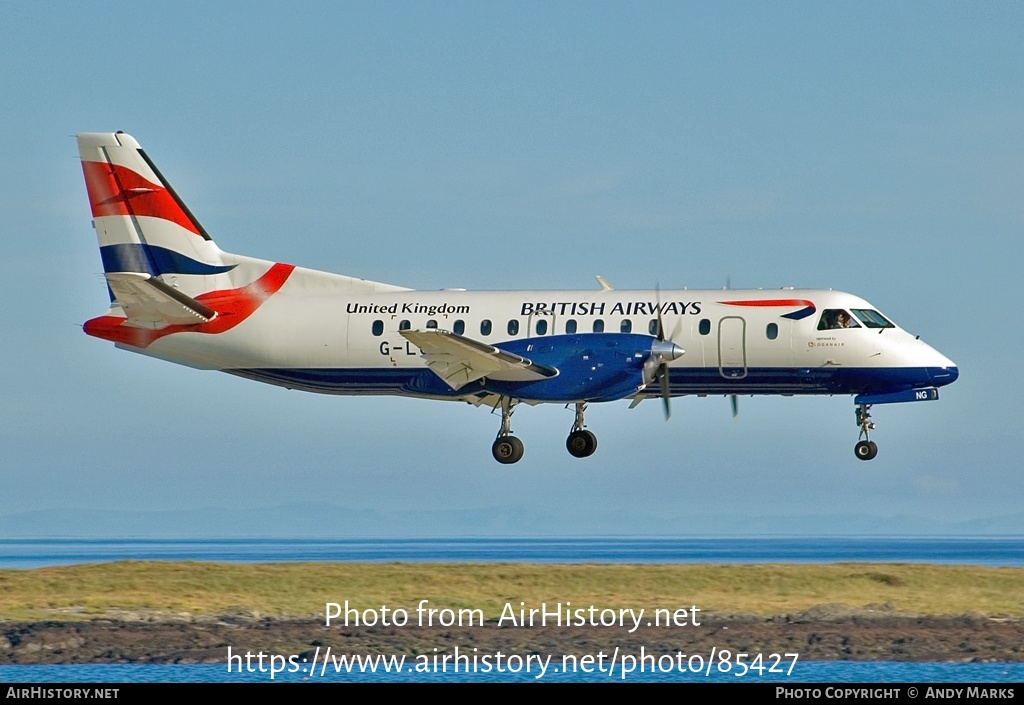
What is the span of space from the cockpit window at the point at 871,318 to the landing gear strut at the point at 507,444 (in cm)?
810

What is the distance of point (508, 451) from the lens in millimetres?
32281

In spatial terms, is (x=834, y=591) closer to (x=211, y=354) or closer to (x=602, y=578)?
(x=602, y=578)

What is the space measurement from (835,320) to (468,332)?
8401 mm

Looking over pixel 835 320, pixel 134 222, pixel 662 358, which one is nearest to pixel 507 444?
pixel 662 358

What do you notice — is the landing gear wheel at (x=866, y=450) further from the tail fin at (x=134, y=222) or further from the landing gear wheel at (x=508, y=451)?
the tail fin at (x=134, y=222)

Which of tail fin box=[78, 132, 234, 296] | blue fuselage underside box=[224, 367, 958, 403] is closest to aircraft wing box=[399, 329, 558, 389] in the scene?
blue fuselage underside box=[224, 367, 958, 403]

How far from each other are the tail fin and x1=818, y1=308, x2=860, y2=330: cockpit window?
1479 cm

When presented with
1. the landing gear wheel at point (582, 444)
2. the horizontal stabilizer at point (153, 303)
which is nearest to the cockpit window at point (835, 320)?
the landing gear wheel at point (582, 444)

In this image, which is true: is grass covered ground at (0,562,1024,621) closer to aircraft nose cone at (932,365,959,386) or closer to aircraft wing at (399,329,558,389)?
aircraft nose cone at (932,365,959,386)

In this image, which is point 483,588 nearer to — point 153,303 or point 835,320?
point 153,303

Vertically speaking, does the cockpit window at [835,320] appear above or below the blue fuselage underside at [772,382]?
above

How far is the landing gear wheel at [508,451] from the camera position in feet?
106

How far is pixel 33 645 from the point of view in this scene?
30.8 m

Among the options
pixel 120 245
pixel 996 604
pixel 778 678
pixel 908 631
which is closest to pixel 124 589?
pixel 120 245
